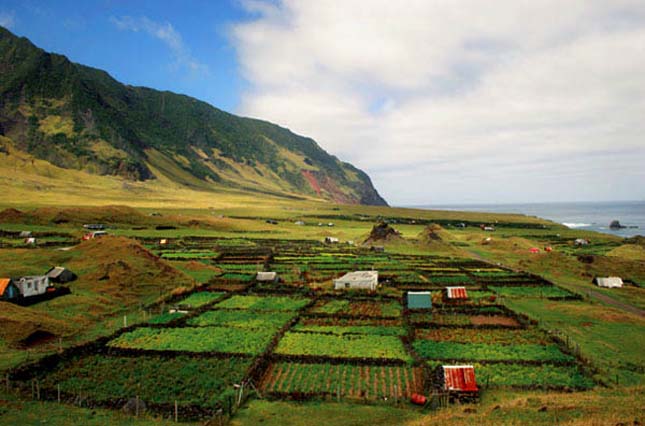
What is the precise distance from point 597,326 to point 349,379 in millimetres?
24697

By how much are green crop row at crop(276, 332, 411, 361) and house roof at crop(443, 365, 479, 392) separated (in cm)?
517

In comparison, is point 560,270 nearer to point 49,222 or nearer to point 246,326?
point 246,326

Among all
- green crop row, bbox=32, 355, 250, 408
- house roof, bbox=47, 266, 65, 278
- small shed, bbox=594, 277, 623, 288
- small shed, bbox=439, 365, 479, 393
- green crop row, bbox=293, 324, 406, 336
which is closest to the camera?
small shed, bbox=439, 365, 479, 393

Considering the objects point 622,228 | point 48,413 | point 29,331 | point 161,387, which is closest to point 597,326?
point 161,387

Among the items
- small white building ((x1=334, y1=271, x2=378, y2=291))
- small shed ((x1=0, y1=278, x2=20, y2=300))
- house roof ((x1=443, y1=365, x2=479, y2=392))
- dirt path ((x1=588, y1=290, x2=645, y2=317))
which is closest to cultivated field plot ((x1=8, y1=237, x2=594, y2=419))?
house roof ((x1=443, y1=365, x2=479, y2=392))

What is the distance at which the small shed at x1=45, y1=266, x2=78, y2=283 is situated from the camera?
46.9 meters

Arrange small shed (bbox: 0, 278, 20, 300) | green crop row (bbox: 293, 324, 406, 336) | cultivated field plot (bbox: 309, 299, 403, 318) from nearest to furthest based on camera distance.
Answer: green crop row (bbox: 293, 324, 406, 336), small shed (bbox: 0, 278, 20, 300), cultivated field plot (bbox: 309, 299, 403, 318)

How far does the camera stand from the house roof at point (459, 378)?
2378cm

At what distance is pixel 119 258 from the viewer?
175ft

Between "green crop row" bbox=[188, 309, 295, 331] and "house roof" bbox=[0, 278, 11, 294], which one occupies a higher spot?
"house roof" bbox=[0, 278, 11, 294]

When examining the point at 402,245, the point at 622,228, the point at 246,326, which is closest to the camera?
the point at 246,326

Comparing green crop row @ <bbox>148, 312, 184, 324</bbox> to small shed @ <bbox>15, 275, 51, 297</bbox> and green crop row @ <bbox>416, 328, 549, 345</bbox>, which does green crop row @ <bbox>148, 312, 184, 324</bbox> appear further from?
green crop row @ <bbox>416, 328, 549, 345</bbox>

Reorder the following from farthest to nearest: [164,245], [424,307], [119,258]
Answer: [164,245] < [119,258] < [424,307]

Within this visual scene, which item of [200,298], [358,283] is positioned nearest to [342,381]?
[200,298]
